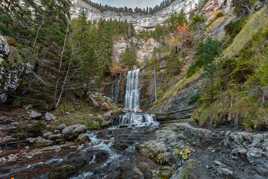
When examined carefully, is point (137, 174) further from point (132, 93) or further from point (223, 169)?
point (132, 93)

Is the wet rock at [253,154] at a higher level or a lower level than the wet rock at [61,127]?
higher

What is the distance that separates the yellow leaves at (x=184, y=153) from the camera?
18.4ft

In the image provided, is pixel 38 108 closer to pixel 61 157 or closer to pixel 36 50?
pixel 36 50

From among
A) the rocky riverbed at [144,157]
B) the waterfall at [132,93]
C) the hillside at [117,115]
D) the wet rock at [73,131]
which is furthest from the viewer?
the waterfall at [132,93]

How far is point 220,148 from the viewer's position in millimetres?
5664

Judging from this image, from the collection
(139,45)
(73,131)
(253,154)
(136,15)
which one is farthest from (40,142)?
(136,15)

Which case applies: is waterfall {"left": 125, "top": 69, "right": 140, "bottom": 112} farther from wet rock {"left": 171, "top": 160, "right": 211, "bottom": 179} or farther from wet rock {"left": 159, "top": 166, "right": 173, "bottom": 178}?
wet rock {"left": 171, "top": 160, "right": 211, "bottom": 179}

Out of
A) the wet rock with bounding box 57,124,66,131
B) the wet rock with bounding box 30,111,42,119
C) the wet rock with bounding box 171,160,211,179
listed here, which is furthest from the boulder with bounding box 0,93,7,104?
the wet rock with bounding box 171,160,211,179

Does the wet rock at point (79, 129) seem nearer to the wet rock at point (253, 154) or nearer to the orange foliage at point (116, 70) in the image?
the wet rock at point (253, 154)

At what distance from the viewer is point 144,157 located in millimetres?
6328

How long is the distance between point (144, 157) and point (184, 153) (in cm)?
144

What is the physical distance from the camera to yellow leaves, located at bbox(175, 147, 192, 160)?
5623mm

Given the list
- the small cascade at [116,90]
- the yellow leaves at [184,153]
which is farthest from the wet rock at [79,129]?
the small cascade at [116,90]

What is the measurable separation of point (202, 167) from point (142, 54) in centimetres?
4732
